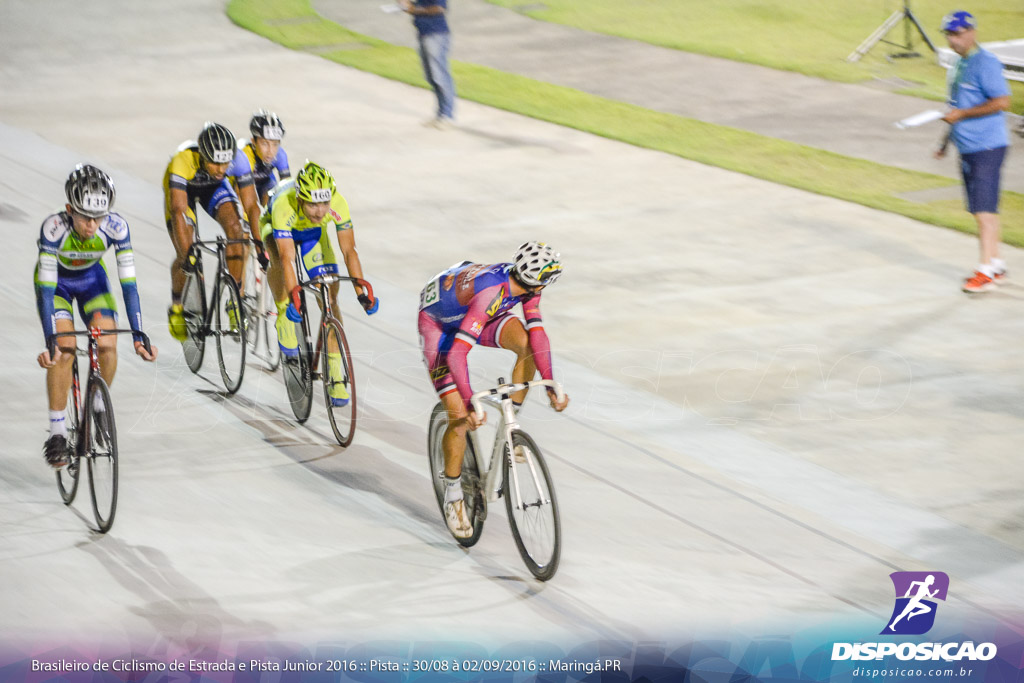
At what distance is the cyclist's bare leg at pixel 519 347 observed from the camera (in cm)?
595

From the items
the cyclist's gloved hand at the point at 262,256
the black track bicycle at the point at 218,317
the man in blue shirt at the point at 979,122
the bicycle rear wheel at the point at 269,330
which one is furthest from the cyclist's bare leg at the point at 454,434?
the man in blue shirt at the point at 979,122

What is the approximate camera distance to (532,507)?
5.63 m

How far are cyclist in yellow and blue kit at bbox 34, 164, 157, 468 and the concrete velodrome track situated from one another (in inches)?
25.3

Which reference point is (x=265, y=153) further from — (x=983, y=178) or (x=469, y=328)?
(x=983, y=178)

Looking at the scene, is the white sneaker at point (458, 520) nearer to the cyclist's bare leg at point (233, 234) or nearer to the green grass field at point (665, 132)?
the cyclist's bare leg at point (233, 234)

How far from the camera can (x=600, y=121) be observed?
15.0 meters

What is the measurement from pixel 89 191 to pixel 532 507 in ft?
8.25

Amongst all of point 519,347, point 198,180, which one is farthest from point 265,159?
point 519,347

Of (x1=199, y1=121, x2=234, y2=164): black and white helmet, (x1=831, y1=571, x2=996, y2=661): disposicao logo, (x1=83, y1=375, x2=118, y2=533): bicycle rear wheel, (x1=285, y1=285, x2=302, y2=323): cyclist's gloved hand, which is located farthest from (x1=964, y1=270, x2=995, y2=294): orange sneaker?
(x1=83, y1=375, x2=118, y2=533): bicycle rear wheel

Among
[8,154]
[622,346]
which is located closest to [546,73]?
[8,154]

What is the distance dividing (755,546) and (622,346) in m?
2.83

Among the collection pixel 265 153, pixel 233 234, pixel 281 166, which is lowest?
pixel 233 234

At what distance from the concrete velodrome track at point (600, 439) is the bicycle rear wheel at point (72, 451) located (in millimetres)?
86

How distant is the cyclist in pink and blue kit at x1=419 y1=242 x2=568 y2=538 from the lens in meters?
5.52
